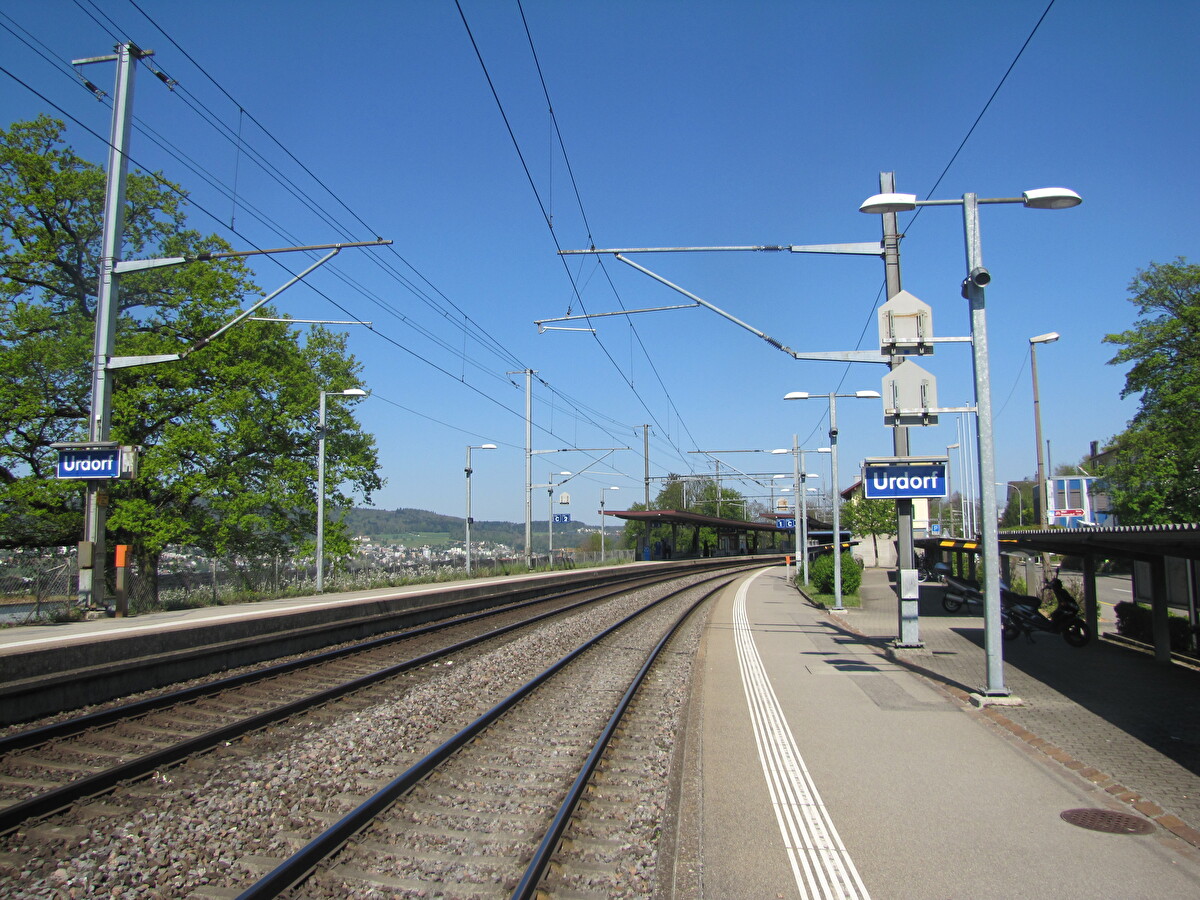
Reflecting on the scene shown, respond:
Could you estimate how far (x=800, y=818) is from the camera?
19.3 feet

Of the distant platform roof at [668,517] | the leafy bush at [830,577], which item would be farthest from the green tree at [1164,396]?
the distant platform roof at [668,517]

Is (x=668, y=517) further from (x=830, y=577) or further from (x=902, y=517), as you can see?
(x=902, y=517)

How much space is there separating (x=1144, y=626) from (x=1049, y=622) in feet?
6.51

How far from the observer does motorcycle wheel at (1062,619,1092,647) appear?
48.9ft

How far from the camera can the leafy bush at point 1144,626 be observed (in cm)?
1420

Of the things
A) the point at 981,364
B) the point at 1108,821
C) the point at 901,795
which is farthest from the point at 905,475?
the point at 1108,821

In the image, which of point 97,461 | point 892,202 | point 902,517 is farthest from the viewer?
point 97,461

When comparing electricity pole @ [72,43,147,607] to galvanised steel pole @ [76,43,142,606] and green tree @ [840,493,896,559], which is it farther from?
green tree @ [840,493,896,559]

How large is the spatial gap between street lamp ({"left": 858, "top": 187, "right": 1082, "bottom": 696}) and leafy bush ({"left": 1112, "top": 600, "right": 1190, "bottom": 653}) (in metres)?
6.39

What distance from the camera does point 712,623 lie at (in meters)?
21.4

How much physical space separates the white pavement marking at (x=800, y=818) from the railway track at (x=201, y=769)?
315 cm

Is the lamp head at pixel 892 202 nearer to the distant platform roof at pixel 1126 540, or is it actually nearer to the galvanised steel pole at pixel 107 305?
the distant platform roof at pixel 1126 540

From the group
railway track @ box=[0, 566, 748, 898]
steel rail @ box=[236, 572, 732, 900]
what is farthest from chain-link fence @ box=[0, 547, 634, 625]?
steel rail @ box=[236, 572, 732, 900]

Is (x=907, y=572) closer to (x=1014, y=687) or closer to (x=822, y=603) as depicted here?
(x=1014, y=687)
